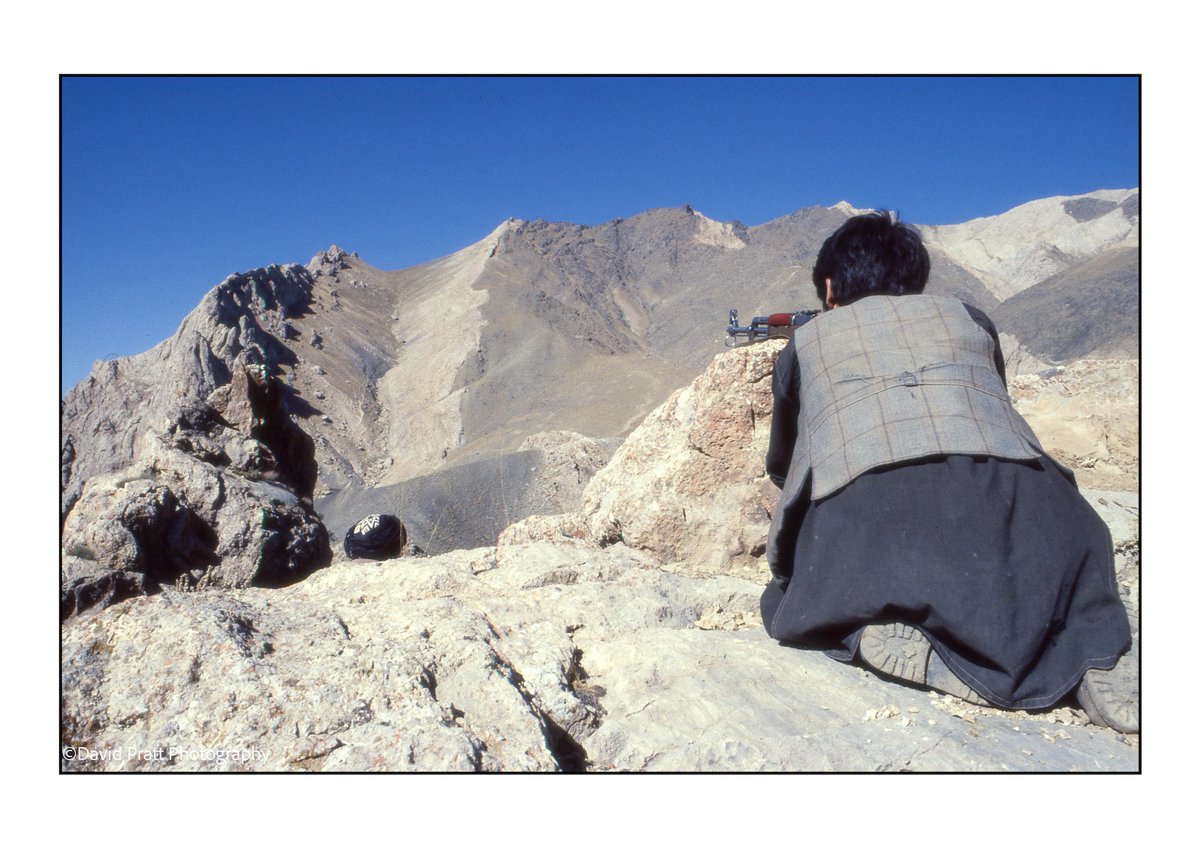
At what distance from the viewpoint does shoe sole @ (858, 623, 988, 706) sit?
85.4 inches

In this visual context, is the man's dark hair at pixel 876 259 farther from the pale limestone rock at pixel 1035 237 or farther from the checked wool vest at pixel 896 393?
the pale limestone rock at pixel 1035 237

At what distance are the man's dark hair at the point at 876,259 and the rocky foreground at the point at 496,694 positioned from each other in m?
1.17

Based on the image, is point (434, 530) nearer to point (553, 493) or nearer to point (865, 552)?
point (553, 493)

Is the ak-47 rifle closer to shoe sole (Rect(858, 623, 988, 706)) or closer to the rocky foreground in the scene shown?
the rocky foreground

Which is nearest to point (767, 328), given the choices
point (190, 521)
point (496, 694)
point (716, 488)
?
→ point (716, 488)

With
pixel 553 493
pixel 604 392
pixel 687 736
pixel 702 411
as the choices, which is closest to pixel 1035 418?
pixel 702 411

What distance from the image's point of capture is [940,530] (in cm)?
210

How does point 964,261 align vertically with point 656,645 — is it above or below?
above

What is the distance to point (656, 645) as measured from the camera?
2.49 metres

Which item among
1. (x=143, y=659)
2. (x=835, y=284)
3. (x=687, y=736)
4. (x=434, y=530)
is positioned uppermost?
(x=835, y=284)

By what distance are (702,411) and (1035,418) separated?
2.53 m

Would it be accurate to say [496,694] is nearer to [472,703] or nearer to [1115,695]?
[472,703]

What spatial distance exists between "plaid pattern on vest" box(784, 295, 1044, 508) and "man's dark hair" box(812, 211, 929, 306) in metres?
0.11

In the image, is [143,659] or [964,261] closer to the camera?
[143,659]
